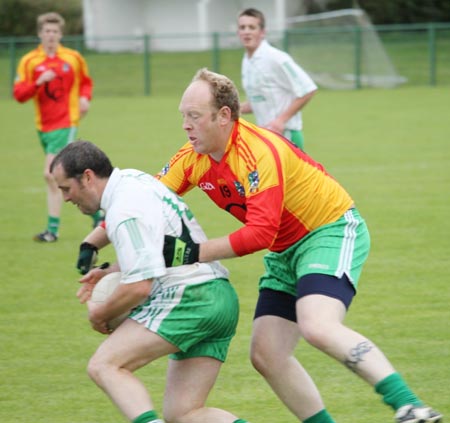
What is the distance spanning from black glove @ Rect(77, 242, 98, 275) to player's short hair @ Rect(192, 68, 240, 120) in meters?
0.89

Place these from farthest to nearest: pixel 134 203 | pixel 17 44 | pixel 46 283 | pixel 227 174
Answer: pixel 17 44
pixel 46 283
pixel 227 174
pixel 134 203

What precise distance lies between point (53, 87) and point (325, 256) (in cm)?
775

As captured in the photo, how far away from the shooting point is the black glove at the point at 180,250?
4.54 metres

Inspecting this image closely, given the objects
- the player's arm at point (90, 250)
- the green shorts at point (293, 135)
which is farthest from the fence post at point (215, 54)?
the player's arm at point (90, 250)

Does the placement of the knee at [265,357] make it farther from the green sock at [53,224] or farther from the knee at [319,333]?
the green sock at [53,224]

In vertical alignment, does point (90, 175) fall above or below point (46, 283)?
above

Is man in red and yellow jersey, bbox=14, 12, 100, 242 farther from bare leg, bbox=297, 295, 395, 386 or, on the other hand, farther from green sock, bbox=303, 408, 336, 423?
bare leg, bbox=297, 295, 395, 386

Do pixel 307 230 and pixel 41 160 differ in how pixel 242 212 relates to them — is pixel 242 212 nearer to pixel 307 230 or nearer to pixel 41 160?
pixel 307 230

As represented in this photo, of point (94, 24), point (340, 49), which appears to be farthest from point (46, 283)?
point (94, 24)

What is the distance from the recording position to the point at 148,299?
462 centimetres

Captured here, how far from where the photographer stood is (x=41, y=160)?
58.4ft

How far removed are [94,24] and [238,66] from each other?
1325 centimetres

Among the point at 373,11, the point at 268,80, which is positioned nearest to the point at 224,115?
the point at 268,80

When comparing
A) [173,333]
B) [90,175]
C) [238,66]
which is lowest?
[238,66]
